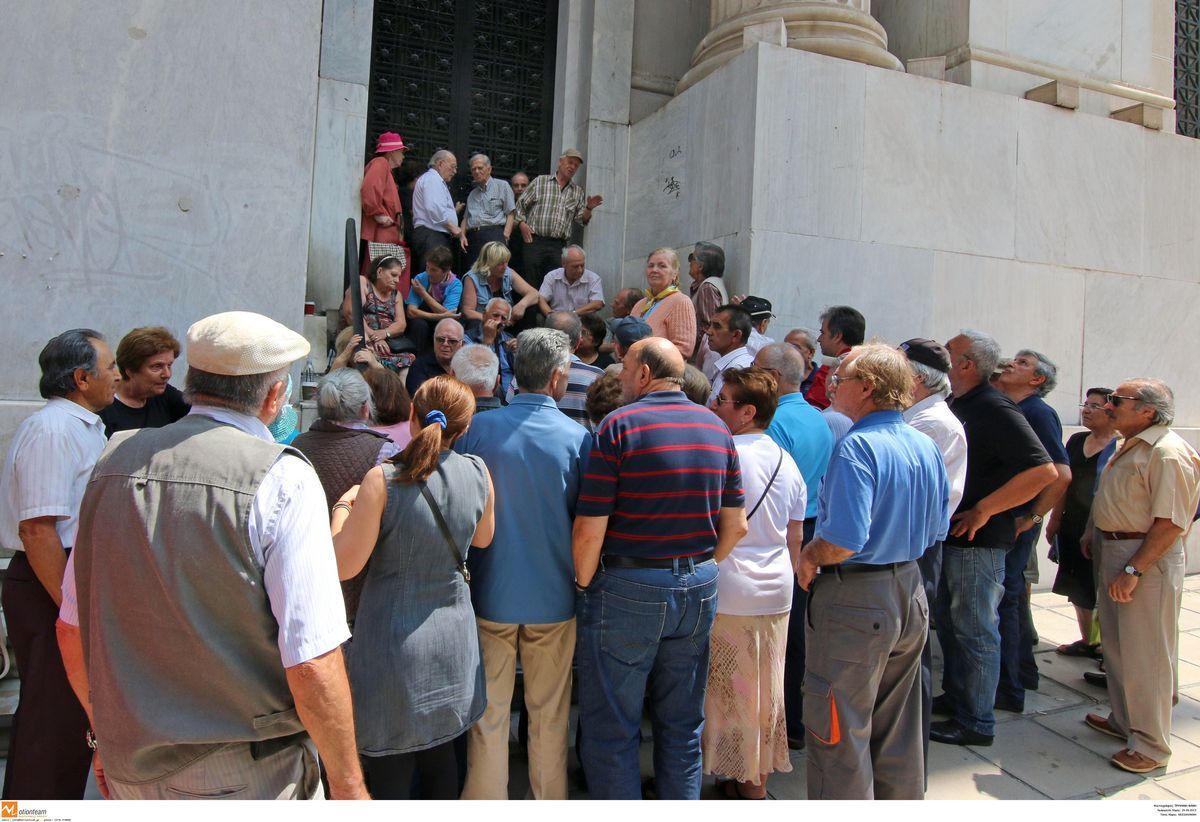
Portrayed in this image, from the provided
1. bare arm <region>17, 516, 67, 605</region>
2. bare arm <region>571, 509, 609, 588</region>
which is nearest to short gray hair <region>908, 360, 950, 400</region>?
bare arm <region>571, 509, 609, 588</region>

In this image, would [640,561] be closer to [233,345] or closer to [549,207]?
[233,345]

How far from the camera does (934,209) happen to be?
765 cm

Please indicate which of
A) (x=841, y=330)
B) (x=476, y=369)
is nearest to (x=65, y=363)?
(x=476, y=369)

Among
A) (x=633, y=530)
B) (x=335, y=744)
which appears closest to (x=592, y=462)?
(x=633, y=530)

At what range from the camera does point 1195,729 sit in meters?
4.66

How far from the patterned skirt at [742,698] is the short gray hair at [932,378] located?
4.64 ft

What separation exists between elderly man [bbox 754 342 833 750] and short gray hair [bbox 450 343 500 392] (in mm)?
1416

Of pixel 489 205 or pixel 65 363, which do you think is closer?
pixel 65 363

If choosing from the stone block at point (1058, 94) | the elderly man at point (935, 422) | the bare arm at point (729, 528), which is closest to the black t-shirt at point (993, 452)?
the elderly man at point (935, 422)

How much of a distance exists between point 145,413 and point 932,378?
363 centimetres

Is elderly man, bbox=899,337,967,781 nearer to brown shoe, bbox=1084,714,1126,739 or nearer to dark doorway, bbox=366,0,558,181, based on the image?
brown shoe, bbox=1084,714,1126,739

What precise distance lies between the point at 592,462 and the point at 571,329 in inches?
71.9

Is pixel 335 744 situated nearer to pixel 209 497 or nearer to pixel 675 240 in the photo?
pixel 209 497

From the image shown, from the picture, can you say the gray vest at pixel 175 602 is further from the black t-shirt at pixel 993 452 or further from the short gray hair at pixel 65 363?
the black t-shirt at pixel 993 452
